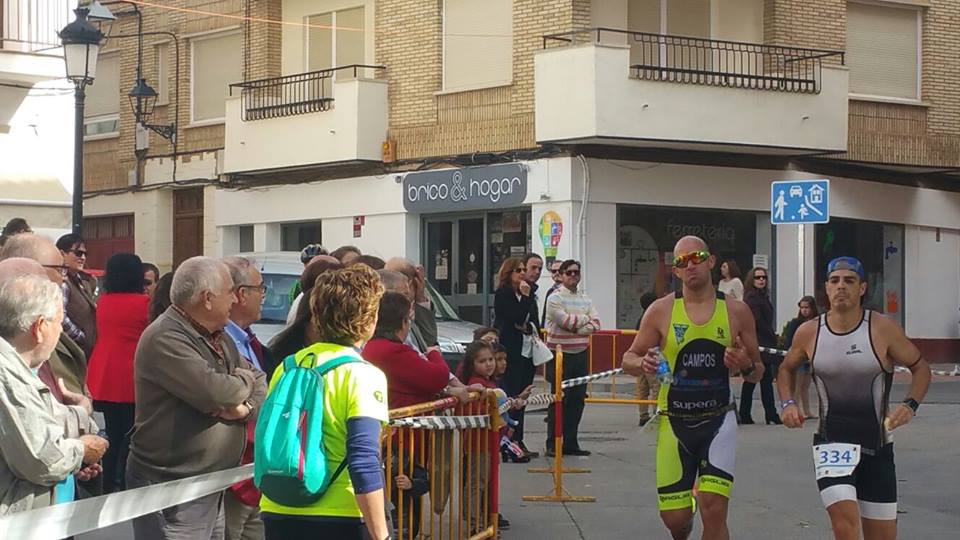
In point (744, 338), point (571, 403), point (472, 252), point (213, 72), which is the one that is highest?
point (213, 72)

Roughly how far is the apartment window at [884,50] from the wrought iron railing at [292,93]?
832 cm

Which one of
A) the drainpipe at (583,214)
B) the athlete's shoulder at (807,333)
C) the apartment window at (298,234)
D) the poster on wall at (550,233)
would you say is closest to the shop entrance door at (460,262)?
the poster on wall at (550,233)

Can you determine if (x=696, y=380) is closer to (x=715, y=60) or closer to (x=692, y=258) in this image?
(x=692, y=258)

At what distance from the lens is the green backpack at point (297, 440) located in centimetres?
541

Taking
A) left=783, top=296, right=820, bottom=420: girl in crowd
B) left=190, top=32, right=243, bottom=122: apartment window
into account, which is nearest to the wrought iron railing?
left=190, top=32, right=243, bottom=122: apartment window

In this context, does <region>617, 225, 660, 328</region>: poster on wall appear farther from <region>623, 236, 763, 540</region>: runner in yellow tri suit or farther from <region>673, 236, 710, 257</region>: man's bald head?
<region>623, 236, 763, 540</region>: runner in yellow tri suit

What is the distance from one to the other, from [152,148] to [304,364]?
2776 centimetres

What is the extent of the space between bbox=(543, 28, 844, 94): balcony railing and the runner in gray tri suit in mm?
16488

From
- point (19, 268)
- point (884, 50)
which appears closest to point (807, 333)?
point (19, 268)

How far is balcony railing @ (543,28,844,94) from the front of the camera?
24.9 m

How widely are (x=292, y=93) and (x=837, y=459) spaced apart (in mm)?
22411

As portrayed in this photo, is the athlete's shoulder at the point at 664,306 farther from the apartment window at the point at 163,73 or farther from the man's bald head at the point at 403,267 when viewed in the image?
the apartment window at the point at 163,73

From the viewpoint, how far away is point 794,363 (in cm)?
866

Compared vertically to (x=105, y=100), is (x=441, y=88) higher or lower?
lower
